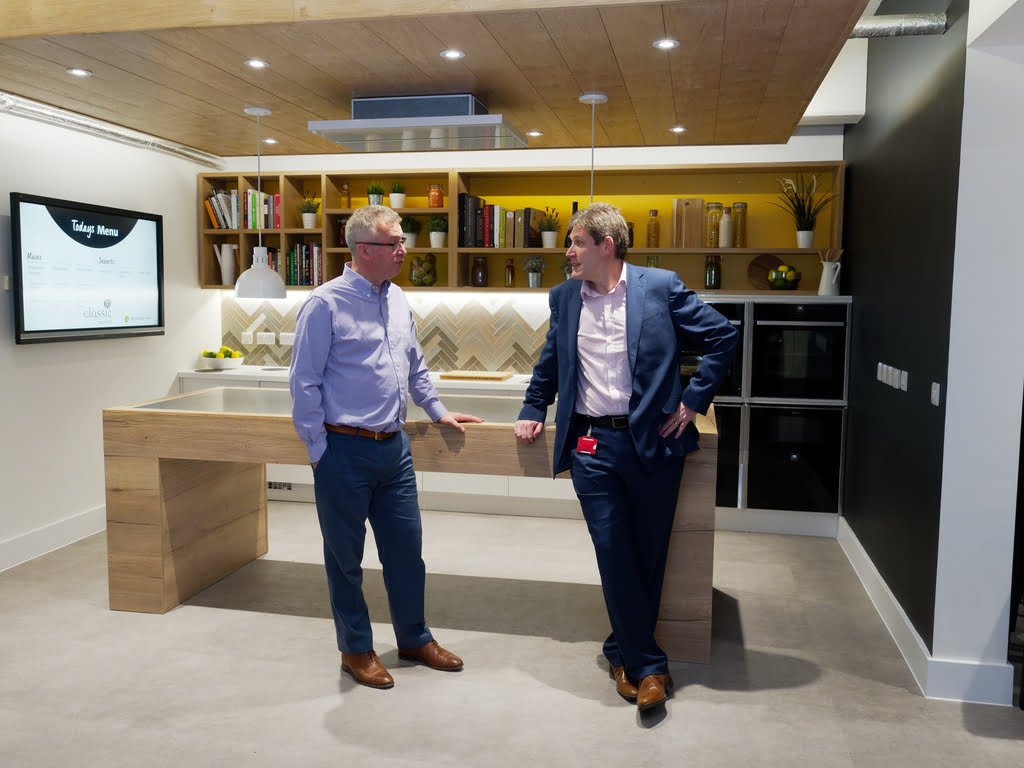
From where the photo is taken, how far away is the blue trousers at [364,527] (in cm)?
307

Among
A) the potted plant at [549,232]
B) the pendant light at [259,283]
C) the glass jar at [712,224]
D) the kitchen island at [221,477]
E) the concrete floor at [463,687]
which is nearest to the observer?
the concrete floor at [463,687]

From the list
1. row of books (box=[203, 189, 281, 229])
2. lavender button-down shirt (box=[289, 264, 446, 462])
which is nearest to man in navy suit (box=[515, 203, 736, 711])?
lavender button-down shirt (box=[289, 264, 446, 462])

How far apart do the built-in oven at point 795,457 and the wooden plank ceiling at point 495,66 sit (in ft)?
5.51

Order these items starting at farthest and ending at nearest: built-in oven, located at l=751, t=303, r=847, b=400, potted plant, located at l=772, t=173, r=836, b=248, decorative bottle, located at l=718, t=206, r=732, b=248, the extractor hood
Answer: decorative bottle, located at l=718, t=206, r=732, b=248
potted plant, located at l=772, t=173, r=836, b=248
built-in oven, located at l=751, t=303, r=847, b=400
the extractor hood

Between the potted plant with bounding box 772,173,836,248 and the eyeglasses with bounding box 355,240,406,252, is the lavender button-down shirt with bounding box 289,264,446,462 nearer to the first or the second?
the eyeglasses with bounding box 355,240,406,252

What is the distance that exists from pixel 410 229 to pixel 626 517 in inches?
140

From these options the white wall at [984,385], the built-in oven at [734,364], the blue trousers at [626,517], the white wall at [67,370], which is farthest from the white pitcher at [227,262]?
the white wall at [984,385]

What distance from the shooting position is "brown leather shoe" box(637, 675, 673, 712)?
2.88 meters

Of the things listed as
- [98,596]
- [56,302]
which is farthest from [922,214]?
[56,302]

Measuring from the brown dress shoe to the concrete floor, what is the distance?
39 mm

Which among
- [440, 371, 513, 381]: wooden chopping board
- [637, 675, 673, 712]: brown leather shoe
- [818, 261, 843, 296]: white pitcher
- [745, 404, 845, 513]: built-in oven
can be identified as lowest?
[637, 675, 673, 712]: brown leather shoe

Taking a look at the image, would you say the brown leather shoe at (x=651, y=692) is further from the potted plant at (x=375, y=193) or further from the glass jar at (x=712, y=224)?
the potted plant at (x=375, y=193)

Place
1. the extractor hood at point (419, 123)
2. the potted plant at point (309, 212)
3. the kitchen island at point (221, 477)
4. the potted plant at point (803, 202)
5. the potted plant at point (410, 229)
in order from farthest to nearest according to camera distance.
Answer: the potted plant at point (309, 212)
the potted plant at point (410, 229)
the potted plant at point (803, 202)
the extractor hood at point (419, 123)
the kitchen island at point (221, 477)

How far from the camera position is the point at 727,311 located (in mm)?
5258
